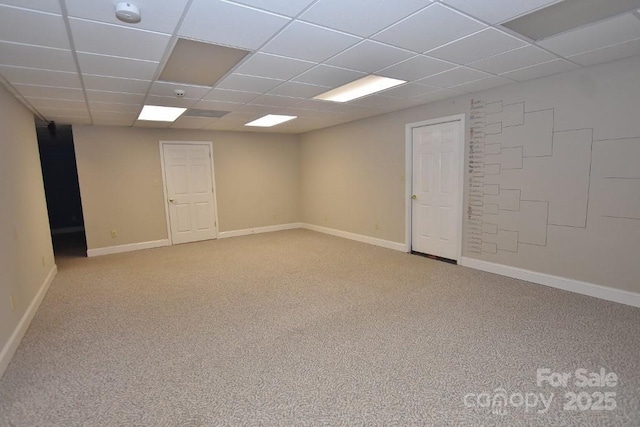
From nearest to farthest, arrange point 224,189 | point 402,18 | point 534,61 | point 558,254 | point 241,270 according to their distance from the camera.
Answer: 1. point 402,18
2. point 534,61
3. point 558,254
4. point 241,270
5. point 224,189

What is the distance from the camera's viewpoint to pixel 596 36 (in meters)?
2.47

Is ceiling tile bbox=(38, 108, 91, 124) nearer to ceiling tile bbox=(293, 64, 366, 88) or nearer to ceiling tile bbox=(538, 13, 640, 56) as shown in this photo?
ceiling tile bbox=(293, 64, 366, 88)

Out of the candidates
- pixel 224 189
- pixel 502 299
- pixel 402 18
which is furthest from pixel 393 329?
pixel 224 189

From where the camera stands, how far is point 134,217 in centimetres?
598

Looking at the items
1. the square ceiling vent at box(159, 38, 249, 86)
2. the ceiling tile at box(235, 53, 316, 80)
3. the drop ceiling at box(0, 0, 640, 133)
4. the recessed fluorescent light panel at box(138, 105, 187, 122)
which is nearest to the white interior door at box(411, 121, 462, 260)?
the drop ceiling at box(0, 0, 640, 133)

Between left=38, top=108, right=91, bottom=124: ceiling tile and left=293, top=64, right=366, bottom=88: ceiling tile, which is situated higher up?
left=293, top=64, right=366, bottom=88: ceiling tile

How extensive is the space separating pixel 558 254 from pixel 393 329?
2.23 m

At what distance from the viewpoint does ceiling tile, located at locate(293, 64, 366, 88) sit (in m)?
3.04

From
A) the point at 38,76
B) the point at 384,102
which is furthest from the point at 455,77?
the point at 38,76

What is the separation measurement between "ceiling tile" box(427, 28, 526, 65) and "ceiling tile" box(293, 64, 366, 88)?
0.80 m

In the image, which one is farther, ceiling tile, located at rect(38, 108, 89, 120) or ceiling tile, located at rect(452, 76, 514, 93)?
ceiling tile, located at rect(38, 108, 89, 120)

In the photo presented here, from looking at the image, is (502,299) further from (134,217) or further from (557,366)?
(134,217)

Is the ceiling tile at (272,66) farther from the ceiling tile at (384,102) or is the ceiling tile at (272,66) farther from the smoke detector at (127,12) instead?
the ceiling tile at (384,102)

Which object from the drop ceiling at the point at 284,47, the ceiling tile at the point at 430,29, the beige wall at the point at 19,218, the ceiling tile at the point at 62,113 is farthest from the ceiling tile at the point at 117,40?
the ceiling tile at the point at 62,113
